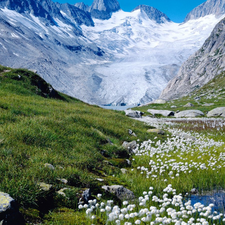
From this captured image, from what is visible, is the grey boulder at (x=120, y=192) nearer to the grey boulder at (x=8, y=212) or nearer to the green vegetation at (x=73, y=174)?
the green vegetation at (x=73, y=174)

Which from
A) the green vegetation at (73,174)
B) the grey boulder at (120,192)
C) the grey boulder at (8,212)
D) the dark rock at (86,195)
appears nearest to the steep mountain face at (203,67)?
the green vegetation at (73,174)

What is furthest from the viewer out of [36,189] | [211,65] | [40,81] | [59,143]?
[211,65]

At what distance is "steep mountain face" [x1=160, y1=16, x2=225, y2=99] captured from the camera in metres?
117

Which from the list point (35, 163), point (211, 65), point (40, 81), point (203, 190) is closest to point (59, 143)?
point (35, 163)

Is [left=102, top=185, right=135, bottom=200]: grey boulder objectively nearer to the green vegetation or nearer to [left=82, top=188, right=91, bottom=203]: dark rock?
the green vegetation

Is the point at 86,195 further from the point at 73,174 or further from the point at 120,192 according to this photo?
the point at 120,192

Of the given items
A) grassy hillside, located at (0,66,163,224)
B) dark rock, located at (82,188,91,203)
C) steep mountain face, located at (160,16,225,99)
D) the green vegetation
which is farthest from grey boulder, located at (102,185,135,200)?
steep mountain face, located at (160,16,225,99)

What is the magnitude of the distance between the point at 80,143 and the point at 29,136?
227 centimetres

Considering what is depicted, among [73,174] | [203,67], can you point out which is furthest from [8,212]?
[203,67]

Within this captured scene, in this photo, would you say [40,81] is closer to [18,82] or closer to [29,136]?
[18,82]

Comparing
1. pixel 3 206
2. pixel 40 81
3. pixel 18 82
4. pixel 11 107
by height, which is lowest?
pixel 3 206

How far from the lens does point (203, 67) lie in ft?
415

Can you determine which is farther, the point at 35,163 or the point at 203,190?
the point at 203,190

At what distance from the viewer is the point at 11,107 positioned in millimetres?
12422
